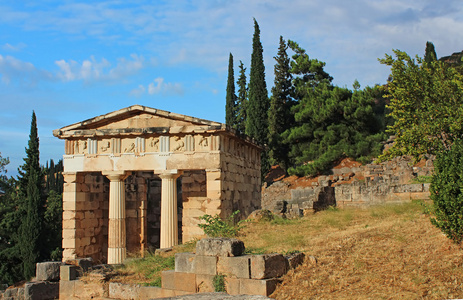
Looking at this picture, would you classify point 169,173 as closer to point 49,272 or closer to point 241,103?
point 49,272

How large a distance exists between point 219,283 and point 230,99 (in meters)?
37.9

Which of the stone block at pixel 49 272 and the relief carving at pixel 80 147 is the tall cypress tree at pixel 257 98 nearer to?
the relief carving at pixel 80 147

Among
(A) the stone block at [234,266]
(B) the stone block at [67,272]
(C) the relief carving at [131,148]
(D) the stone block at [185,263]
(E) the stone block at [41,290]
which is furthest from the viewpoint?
(C) the relief carving at [131,148]

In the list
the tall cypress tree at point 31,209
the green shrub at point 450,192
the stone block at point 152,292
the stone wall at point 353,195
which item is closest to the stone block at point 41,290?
the stone block at point 152,292

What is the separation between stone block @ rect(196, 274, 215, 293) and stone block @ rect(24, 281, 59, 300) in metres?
5.93

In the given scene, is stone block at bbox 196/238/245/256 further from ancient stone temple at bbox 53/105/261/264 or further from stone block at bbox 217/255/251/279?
ancient stone temple at bbox 53/105/261/264

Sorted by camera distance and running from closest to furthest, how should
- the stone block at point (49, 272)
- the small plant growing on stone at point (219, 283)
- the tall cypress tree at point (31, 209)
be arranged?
1. the small plant growing on stone at point (219, 283)
2. the stone block at point (49, 272)
3. the tall cypress tree at point (31, 209)

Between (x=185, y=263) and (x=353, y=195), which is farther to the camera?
(x=353, y=195)

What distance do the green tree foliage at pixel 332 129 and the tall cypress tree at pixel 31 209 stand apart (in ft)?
59.5

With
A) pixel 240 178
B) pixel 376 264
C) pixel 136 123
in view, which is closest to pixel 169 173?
pixel 136 123

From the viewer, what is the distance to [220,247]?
9844 mm

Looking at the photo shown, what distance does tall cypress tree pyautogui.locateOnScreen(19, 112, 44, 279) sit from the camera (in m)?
28.1

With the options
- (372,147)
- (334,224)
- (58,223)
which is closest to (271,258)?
(334,224)

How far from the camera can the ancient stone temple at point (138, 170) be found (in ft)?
58.9
